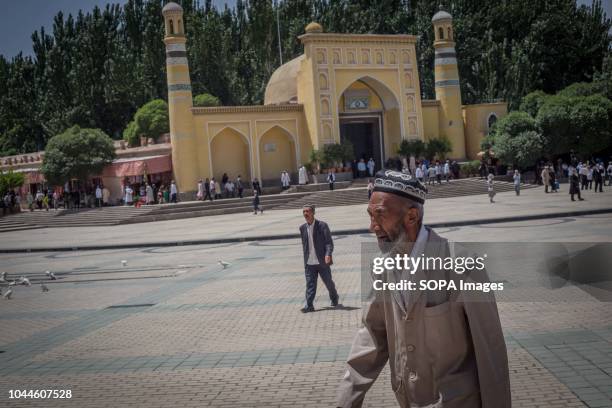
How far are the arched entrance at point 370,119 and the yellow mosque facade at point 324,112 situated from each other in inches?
2.2

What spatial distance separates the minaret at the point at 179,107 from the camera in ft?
108

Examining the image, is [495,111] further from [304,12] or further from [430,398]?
[430,398]

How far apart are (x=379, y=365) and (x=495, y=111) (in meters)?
38.1

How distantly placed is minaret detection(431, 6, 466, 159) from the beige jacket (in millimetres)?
36428

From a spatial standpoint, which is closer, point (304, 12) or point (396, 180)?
point (396, 180)

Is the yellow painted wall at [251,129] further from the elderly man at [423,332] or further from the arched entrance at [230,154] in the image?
the elderly man at [423,332]

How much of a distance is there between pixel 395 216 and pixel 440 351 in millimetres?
538

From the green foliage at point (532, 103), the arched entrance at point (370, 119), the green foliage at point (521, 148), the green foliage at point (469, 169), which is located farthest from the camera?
the arched entrance at point (370, 119)

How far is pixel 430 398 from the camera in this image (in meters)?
2.62

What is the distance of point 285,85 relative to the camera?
3984 centimetres

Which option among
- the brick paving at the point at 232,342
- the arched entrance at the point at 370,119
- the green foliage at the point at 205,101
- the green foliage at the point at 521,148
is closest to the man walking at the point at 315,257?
the brick paving at the point at 232,342

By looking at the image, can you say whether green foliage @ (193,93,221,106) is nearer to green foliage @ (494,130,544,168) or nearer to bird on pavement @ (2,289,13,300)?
green foliage @ (494,130,544,168)

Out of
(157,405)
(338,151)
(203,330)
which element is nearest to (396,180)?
(157,405)
